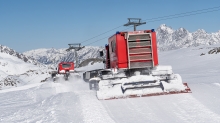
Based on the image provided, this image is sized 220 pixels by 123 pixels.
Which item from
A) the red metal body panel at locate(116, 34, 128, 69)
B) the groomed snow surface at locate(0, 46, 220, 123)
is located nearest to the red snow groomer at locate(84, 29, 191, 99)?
the red metal body panel at locate(116, 34, 128, 69)

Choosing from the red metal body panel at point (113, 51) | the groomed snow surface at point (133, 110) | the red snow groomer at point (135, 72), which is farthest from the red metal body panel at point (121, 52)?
the groomed snow surface at point (133, 110)

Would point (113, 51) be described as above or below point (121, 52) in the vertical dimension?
above

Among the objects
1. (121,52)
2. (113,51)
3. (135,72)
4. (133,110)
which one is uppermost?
(113,51)

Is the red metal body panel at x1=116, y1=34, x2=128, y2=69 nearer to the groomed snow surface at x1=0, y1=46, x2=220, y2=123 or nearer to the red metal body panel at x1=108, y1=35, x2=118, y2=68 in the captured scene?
the red metal body panel at x1=108, y1=35, x2=118, y2=68

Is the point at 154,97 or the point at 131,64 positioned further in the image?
the point at 131,64

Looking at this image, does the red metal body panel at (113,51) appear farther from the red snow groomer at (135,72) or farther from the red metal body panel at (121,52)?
the red metal body panel at (121,52)

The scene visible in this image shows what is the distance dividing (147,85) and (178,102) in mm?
1900

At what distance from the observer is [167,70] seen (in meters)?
11.0

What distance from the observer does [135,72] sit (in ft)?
37.8

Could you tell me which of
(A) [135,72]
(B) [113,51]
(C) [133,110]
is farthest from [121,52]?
(C) [133,110]

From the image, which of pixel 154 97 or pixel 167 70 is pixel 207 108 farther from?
pixel 167 70

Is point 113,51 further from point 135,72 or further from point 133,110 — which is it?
point 133,110

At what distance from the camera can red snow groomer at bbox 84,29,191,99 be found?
32.9ft

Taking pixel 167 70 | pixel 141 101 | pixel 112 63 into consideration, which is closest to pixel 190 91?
pixel 167 70
